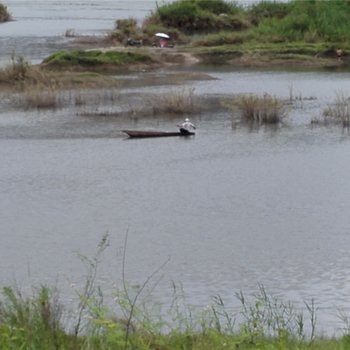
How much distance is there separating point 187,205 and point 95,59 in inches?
780

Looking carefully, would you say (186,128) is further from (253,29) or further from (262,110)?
(253,29)

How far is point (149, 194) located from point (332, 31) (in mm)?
26321

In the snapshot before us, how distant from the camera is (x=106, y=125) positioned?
24984mm

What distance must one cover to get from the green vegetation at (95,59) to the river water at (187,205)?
8399mm

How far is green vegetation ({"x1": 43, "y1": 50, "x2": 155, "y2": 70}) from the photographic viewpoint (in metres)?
35.2

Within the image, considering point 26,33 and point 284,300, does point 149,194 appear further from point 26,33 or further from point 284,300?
point 26,33

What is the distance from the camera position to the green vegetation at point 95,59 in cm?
3516

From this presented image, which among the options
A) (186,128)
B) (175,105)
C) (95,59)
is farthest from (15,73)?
(186,128)

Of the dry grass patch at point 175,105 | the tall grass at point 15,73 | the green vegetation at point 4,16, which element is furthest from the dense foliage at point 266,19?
the dry grass patch at point 175,105

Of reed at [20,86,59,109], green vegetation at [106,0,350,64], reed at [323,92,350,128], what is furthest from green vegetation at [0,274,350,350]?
green vegetation at [106,0,350,64]

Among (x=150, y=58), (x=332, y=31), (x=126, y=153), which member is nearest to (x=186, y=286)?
(x=126, y=153)

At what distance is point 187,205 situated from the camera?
17.0 metres

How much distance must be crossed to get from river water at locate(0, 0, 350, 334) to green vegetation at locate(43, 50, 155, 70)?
8399 mm

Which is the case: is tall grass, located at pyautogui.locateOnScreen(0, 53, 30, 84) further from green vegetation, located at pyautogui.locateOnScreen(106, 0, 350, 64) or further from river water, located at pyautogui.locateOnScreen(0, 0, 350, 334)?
green vegetation, located at pyautogui.locateOnScreen(106, 0, 350, 64)
